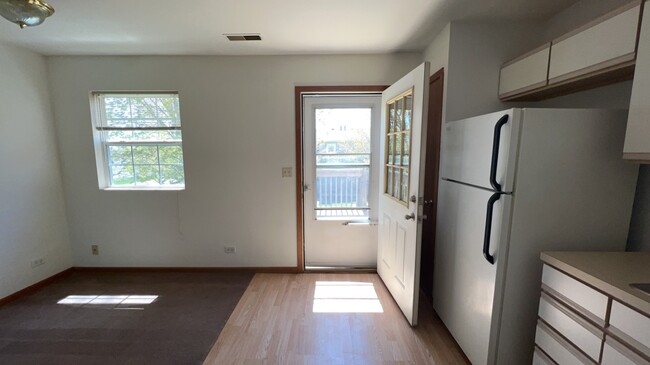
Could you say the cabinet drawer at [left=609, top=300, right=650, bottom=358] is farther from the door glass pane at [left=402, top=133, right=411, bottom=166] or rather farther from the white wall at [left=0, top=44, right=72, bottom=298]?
the white wall at [left=0, top=44, right=72, bottom=298]

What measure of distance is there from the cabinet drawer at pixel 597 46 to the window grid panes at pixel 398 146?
84 cm

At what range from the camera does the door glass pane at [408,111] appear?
1.90 m

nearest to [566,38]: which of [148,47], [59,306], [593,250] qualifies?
[593,250]

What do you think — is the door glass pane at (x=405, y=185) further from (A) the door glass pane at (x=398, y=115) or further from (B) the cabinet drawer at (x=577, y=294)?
(B) the cabinet drawer at (x=577, y=294)

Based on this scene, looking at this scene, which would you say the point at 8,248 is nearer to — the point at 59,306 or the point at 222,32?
the point at 59,306

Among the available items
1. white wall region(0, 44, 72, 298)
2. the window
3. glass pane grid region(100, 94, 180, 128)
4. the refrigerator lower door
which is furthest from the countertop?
white wall region(0, 44, 72, 298)

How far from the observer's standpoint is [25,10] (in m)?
1.20

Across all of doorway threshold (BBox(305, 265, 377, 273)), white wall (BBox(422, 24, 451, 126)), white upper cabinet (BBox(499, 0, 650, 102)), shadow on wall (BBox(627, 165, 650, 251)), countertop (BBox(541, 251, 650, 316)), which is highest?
white wall (BBox(422, 24, 451, 126))

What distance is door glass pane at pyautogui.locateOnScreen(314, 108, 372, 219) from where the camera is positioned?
272cm

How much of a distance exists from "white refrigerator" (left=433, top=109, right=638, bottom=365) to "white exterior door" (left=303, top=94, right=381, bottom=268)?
134 centimetres

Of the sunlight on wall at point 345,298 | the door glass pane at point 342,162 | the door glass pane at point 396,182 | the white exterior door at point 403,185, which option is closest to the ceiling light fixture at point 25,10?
the door glass pane at point 342,162

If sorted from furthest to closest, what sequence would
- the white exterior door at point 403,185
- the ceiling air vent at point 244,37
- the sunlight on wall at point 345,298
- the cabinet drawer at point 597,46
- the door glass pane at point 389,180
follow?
the door glass pane at point 389,180 → the sunlight on wall at point 345,298 → the ceiling air vent at point 244,37 → the white exterior door at point 403,185 → the cabinet drawer at point 597,46

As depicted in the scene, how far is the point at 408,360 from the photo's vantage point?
65.5 inches

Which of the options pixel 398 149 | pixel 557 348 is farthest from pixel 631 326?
pixel 398 149
